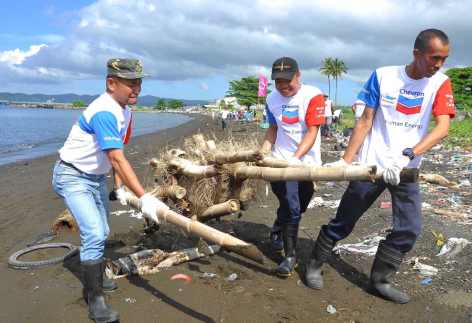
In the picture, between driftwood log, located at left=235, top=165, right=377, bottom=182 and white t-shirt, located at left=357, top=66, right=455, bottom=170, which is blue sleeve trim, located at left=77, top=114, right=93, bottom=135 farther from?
white t-shirt, located at left=357, top=66, right=455, bottom=170

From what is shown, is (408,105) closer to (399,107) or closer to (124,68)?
(399,107)

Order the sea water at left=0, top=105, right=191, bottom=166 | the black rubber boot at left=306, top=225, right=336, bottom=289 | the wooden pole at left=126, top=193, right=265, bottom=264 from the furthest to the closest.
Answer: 1. the sea water at left=0, top=105, right=191, bottom=166
2. the black rubber boot at left=306, top=225, right=336, bottom=289
3. the wooden pole at left=126, top=193, right=265, bottom=264

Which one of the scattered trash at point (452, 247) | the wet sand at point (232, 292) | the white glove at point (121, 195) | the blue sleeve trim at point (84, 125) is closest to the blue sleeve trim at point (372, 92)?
the wet sand at point (232, 292)

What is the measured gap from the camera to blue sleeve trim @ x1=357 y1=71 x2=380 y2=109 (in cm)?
340

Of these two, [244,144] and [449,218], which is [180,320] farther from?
[449,218]

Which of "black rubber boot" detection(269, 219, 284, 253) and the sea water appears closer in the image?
"black rubber boot" detection(269, 219, 284, 253)

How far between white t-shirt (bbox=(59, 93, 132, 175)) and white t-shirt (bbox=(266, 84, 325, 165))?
181 cm

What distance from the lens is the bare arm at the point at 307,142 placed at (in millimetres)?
3930

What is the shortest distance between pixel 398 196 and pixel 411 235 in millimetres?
407

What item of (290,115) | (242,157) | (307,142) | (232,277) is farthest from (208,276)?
(290,115)

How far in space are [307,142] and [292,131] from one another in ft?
0.92

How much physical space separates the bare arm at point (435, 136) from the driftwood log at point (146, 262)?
2885mm

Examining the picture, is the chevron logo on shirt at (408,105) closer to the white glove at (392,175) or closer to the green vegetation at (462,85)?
the white glove at (392,175)

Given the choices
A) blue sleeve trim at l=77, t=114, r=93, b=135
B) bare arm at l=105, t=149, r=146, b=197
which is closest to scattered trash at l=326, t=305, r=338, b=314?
bare arm at l=105, t=149, r=146, b=197
